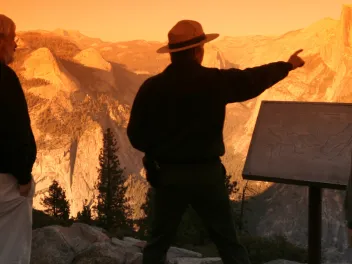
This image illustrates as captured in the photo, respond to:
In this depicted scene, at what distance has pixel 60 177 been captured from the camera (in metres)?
128

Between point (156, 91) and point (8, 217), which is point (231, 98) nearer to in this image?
point (156, 91)

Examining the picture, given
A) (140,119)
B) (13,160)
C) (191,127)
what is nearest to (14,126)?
(13,160)

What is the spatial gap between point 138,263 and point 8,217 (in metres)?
3.26

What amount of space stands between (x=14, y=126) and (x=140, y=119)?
1.11 meters

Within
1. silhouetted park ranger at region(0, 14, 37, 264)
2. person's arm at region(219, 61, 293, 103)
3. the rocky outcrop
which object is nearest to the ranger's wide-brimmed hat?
person's arm at region(219, 61, 293, 103)

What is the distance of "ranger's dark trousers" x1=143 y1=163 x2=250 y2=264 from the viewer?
14.4 ft

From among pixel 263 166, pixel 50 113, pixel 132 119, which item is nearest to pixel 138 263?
pixel 263 166

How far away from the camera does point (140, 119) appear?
14.9 feet

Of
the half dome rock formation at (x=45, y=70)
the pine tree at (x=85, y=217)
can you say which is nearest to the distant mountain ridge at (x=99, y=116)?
the half dome rock formation at (x=45, y=70)

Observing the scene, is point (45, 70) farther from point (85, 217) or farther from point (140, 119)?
point (140, 119)

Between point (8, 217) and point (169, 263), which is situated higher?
point (8, 217)

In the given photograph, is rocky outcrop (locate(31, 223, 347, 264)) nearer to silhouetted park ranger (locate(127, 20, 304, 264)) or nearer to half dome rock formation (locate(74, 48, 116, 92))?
silhouetted park ranger (locate(127, 20, 304, 264))

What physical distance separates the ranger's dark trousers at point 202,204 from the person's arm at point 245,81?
640 millimetres

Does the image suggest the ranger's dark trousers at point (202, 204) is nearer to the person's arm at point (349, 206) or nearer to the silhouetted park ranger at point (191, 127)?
the silhouetted park ranger at point (191, 127)
